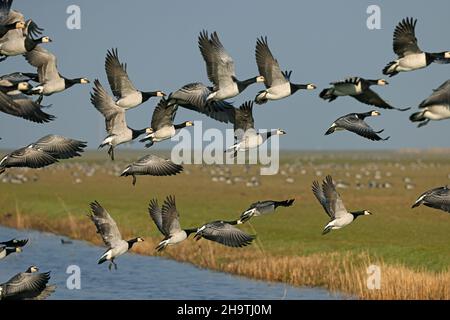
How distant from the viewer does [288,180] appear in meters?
103

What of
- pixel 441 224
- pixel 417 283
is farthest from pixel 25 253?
pixel 417 283

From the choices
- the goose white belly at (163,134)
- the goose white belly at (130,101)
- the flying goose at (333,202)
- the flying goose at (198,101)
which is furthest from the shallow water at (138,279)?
the goose white belly at (130,101)

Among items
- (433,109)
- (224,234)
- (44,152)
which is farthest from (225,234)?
(433,109)

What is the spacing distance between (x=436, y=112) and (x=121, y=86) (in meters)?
7.45

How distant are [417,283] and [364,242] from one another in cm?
1252

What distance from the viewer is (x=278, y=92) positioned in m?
20.3

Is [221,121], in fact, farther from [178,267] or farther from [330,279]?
[178,267]

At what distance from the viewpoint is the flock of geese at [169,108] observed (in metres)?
19.8

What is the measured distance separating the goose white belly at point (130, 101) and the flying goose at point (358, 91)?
177 inches

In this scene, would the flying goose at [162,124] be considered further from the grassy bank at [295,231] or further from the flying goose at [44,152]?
the grassy bank at [295,231]
